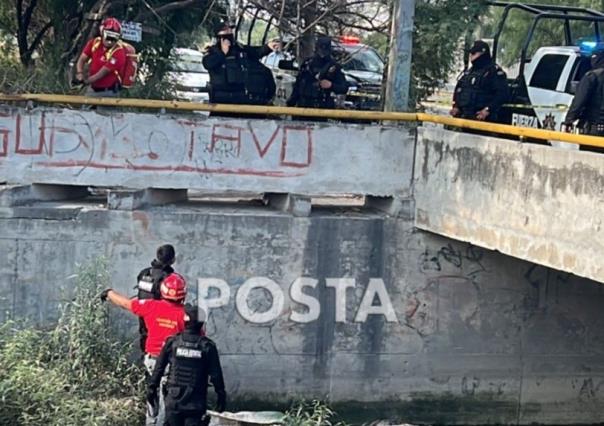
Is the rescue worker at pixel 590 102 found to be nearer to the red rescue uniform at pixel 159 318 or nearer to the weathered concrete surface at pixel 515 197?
the weathered concrete surface at pixel 515 197

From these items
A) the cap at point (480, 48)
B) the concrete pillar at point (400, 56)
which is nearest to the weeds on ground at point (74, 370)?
the concrete pillar at point (400, 56)

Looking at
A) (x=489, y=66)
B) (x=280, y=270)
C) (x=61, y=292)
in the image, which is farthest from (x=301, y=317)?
(x=489, y=66)

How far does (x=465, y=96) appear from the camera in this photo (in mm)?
11531

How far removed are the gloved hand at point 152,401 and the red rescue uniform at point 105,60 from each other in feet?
12.6

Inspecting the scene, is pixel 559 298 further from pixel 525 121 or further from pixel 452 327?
pixel 525 121

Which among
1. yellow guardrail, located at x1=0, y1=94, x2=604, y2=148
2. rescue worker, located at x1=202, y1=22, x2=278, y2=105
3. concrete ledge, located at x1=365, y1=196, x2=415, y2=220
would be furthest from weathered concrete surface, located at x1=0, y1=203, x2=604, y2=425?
rescue worker, located at x1=202, y1=22, x2=278, y2=105

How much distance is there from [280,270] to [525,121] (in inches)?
178

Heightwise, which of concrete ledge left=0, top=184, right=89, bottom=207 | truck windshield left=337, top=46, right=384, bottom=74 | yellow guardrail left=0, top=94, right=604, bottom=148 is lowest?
concrete ledge left=0, top=184, right=89, bottom=207

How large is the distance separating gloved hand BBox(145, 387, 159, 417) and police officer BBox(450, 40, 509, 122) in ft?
15.0

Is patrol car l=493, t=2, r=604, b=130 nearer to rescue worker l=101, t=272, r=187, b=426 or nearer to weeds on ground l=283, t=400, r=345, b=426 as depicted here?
weeds on ground l=283, t=400, r=345, b=426

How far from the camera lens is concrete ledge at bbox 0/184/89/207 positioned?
1055 cm

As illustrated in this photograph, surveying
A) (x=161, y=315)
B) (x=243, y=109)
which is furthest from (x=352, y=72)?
(x=161, y=315)

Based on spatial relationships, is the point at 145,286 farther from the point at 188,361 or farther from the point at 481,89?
the point at 481,89

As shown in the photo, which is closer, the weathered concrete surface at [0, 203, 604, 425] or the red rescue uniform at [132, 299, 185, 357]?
the red rescue uniform at [132, 299, 185, 357]
